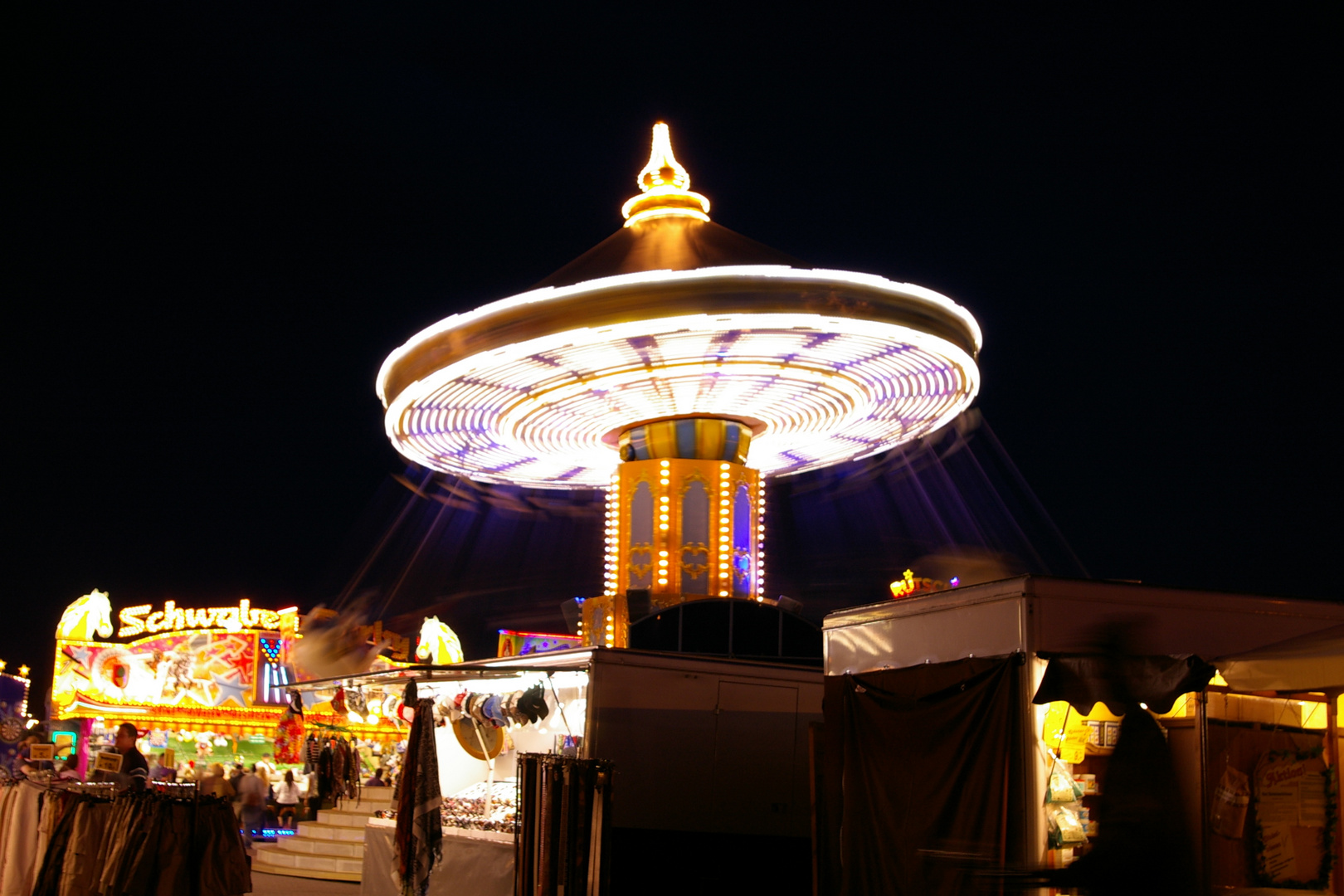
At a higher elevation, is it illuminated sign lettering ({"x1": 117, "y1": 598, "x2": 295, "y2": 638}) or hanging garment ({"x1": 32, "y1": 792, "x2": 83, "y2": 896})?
illuminated sign lettering ({"x1": 117, "y1": 598, "x2": 295, "y2": 638})

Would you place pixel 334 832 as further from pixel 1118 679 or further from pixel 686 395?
pixel 1118 679

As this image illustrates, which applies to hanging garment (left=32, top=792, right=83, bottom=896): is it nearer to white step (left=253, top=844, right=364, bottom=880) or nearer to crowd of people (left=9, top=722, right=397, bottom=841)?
crowd of people (left=9, top=722, right=397, bottom=841)

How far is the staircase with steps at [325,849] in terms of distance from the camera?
19906 millimetres

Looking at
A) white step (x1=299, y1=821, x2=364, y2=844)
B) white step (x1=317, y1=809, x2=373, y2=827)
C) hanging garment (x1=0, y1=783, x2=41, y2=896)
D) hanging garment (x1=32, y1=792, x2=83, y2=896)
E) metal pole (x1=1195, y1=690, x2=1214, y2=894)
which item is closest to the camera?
metal pole (x1=1195, y1=690, x2=1214, y2=894)

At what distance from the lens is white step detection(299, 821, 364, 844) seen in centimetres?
2028

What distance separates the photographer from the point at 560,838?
11469 millimetres

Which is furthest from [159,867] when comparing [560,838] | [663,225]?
[663,225]

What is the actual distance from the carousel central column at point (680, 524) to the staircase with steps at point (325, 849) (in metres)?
4.97

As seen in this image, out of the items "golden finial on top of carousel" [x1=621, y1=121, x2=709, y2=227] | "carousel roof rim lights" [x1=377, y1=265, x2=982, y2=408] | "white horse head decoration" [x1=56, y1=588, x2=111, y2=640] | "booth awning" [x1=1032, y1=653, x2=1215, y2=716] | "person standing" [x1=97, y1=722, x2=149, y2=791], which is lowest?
"person standing" [x1=97, y1=722, x2=149, y2=791]

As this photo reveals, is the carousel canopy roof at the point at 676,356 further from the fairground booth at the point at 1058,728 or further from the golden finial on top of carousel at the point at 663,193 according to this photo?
the fairground booth at the point at 1058,728

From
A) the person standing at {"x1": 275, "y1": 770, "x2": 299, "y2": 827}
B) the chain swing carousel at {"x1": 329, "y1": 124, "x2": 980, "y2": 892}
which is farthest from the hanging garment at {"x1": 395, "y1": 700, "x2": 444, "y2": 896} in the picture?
the person standing at {"x1": 275, "y1": 770, "x2": 299, "y2": 827}

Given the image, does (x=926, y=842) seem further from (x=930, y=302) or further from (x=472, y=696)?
(x=930, y=302)

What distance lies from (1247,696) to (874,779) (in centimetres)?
324

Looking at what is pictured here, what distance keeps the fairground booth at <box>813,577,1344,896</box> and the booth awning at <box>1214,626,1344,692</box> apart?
0.01 meters
